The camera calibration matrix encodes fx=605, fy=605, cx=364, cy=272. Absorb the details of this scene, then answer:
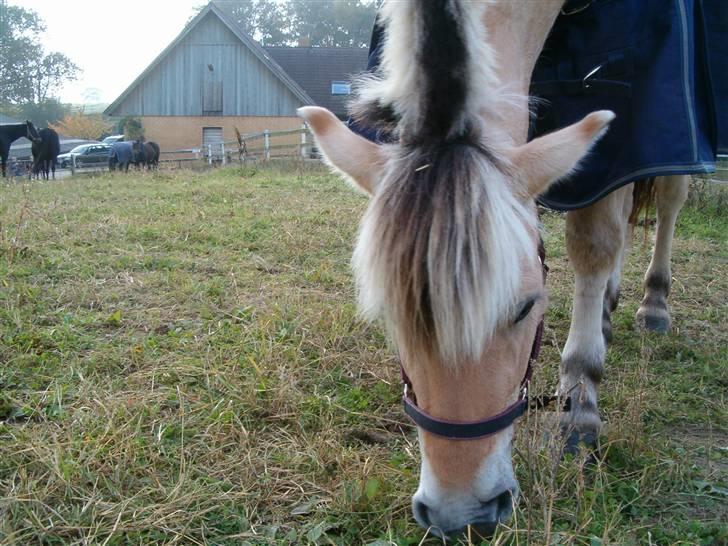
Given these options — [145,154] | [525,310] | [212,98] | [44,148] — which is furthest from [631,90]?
[212,98]

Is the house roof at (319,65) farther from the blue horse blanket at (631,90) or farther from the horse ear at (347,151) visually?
the horse ear at (347,151)

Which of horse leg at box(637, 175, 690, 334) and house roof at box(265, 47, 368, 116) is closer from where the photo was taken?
horse leg at box(637, 175, 690, 334)

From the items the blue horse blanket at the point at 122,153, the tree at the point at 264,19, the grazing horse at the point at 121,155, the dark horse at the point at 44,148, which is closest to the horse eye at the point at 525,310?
the dark horse at the point at 44,148

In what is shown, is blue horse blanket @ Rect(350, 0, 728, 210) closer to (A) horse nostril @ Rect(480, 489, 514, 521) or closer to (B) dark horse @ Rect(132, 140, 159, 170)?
(A) horse nostril @ Rect(480, 489, 514, 521)

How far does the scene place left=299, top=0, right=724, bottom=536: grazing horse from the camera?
1455mm

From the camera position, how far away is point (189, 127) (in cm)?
2917

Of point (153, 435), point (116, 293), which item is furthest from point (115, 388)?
point (116, 293)

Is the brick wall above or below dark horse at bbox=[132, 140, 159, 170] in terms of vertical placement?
above

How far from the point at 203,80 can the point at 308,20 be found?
28.6 m

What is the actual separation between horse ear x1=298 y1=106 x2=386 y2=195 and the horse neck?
0.46m

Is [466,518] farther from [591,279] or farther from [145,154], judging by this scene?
[145,154]

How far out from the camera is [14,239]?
4.75 meters

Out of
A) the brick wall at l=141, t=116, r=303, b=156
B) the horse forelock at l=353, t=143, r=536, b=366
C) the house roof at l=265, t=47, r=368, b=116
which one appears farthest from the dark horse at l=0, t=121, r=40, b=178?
the horse forelock at l=353, t=143, r=536, b=366

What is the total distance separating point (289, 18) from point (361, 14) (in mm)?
9636
